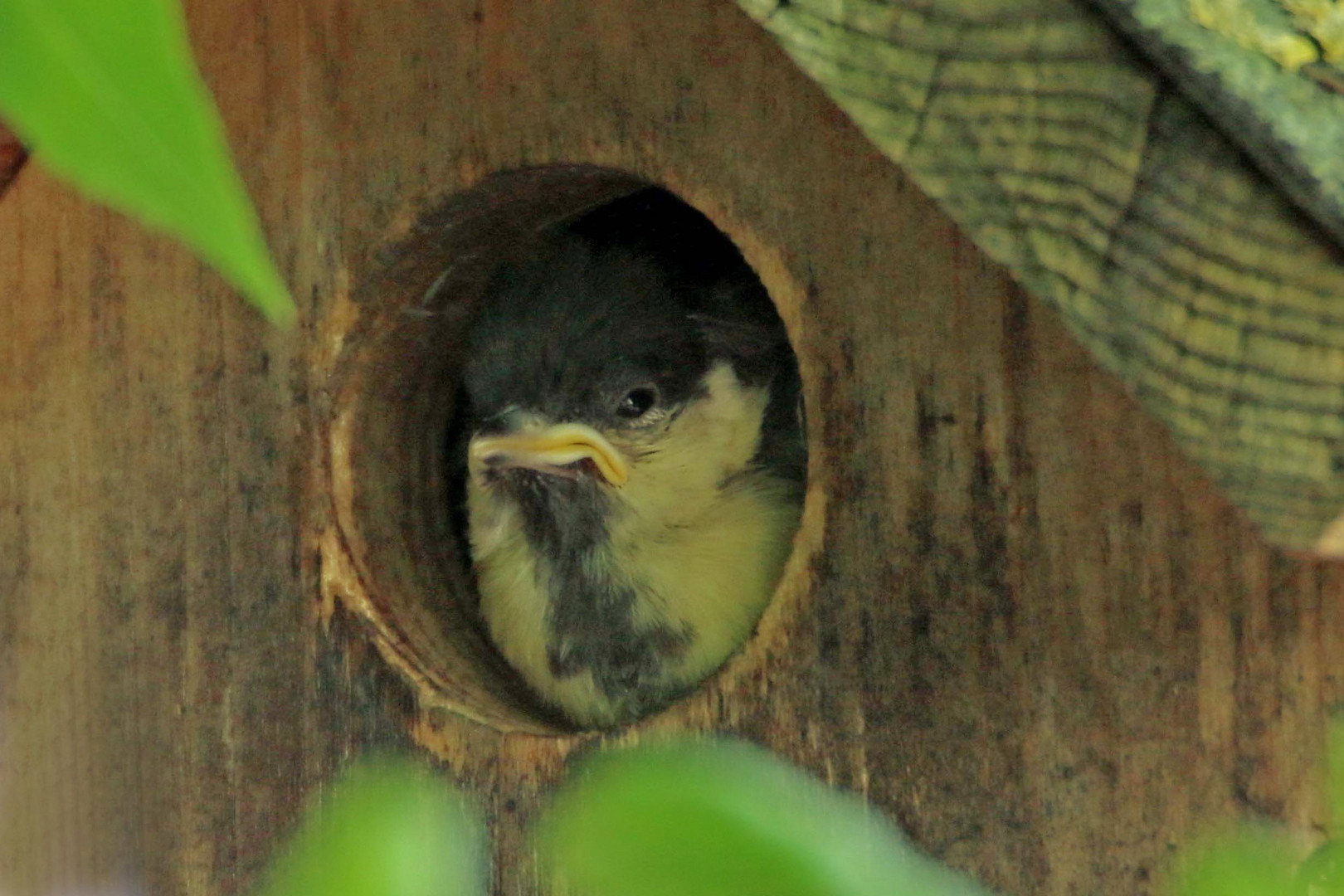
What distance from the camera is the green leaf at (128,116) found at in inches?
7.2

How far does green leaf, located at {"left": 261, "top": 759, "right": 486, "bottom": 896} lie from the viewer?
30cm

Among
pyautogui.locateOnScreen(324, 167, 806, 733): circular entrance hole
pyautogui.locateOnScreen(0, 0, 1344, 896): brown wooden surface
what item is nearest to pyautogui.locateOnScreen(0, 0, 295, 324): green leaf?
pyautogui.locateOnScreen(0, 0, 1344, 896): brown wooden surface

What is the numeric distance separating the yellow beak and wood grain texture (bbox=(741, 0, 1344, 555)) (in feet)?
A: 2.55

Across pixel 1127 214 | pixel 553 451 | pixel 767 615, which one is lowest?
pixel 767 615

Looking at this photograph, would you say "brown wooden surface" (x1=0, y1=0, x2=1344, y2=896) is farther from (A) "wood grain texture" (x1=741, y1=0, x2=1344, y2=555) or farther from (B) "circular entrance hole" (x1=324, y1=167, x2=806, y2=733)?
(A) "wood grain texture" (x1=741, y1=0, x2=1344, y2=555)

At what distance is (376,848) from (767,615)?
2.36 ft

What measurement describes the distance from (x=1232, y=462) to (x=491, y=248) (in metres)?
0.84

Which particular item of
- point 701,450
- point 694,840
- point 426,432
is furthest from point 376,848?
point 701,450

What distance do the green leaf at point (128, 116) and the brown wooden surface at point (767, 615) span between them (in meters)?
0.75

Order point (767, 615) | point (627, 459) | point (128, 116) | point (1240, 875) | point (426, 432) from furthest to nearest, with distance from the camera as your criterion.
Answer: point (627, 459)
point (426, 432)
point (767, 615)
point (1240, 875)
point (128, 116)

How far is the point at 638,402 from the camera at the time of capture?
5.10 ft

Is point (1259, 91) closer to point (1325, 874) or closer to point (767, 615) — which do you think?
point (1325, 874)

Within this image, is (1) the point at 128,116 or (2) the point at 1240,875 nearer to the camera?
(1) the point at 128,116

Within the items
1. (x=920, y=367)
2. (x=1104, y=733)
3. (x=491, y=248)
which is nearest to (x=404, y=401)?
(x=491, y=248)
